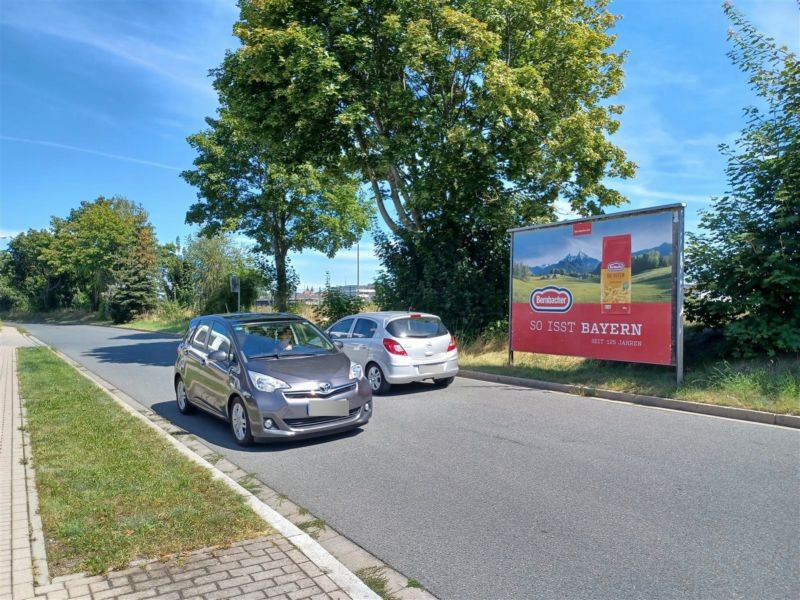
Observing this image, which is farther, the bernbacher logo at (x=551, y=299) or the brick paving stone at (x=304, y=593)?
the bernbacher logo at (x=551, y=299)

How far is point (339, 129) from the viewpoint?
15.9m

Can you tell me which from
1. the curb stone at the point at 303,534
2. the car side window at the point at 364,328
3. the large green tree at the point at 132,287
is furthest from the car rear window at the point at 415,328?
Result: the large green tree at the point at 132,287

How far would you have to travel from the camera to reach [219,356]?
767 centimetres

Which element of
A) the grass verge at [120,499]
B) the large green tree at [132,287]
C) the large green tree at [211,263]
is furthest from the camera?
the large green tree at [132,287]

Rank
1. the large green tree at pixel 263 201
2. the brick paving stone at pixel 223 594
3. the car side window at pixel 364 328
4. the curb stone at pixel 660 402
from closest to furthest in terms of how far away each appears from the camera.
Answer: the brick paving stone at pixel 223 594
the curb stone at pixel 660 402
the car side window at pixel 364 328
the large green tree at pixel 263 201

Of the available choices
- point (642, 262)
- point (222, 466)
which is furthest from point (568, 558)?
point (642, 262)

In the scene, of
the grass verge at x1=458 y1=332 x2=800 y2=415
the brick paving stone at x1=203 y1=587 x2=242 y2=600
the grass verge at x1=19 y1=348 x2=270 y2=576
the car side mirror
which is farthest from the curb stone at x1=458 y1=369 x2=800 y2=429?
the brick paving stone at x1=203 y1=587 x2=242 y2=600

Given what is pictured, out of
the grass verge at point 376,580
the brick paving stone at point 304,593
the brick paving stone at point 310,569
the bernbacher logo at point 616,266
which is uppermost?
the bernbacher logo at point 616,266

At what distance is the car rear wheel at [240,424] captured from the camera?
693 centimetres

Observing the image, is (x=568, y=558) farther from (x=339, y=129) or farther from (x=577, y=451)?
(x=339, y=129)

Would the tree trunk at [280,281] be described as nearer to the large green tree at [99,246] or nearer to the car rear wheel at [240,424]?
the large green tree at [99,246]

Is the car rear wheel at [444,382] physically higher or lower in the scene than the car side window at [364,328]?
lower

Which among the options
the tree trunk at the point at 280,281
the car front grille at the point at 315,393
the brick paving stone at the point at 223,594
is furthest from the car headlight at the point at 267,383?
the tree trunk at the point at 280,281

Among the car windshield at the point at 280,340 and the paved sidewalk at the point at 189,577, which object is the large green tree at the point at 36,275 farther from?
the paved sidewalk at the point at 189,577
